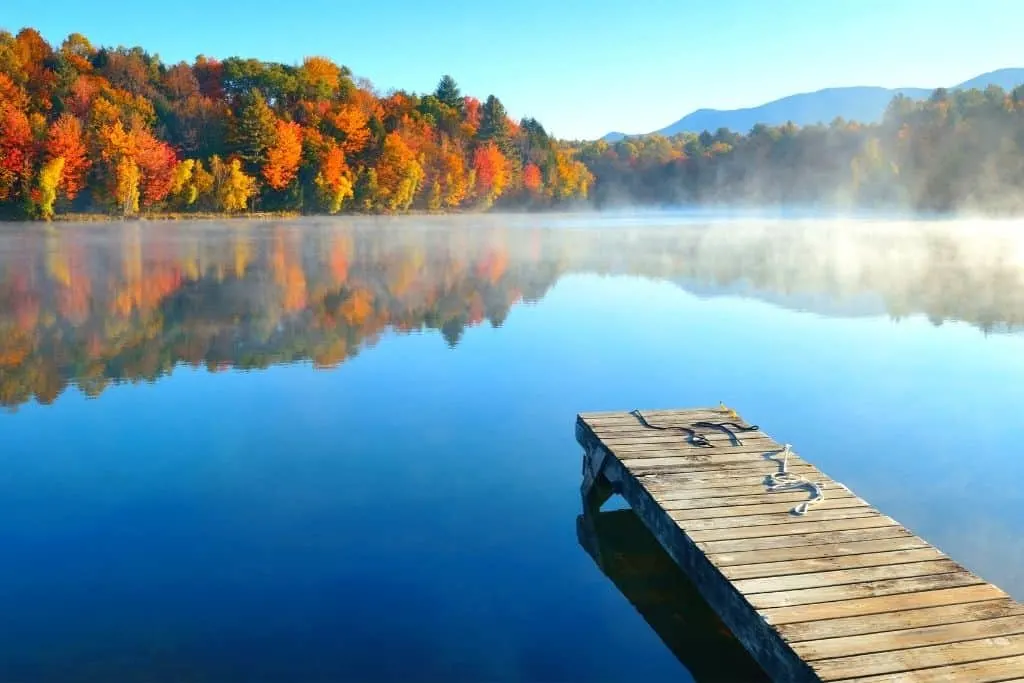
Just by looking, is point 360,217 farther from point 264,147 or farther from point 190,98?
point 190,98

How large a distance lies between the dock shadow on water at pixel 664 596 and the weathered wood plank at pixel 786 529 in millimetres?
660

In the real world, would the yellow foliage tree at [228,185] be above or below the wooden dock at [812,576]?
above

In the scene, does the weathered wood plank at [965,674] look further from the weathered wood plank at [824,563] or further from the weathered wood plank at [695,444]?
the weathered wood plank at [695,444]

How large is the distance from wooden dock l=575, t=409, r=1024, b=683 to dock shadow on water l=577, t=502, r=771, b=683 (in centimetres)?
41

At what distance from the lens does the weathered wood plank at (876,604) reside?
439 cm

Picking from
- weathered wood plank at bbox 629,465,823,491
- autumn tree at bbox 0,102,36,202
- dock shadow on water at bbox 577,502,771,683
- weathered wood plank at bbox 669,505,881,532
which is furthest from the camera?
autumn tree at bbox 0,102,36,202

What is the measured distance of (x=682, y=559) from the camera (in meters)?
5.49

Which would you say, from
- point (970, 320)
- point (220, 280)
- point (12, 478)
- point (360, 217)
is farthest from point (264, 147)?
point (12, 478)

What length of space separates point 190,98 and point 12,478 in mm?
73749

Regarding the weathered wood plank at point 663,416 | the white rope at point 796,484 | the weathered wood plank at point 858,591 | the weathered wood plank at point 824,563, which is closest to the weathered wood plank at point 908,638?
the weathered wood plank at point 858,591

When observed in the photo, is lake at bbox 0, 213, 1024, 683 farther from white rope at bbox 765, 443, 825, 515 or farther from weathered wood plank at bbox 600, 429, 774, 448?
white rope at bbox 765, 443, 825, 515

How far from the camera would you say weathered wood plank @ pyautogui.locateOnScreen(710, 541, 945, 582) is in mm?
4860

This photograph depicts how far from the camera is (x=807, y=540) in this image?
5.32 meters

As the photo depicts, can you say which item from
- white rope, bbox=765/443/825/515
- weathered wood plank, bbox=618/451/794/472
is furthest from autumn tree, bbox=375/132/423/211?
white rope, bbox=765/443/825/515
